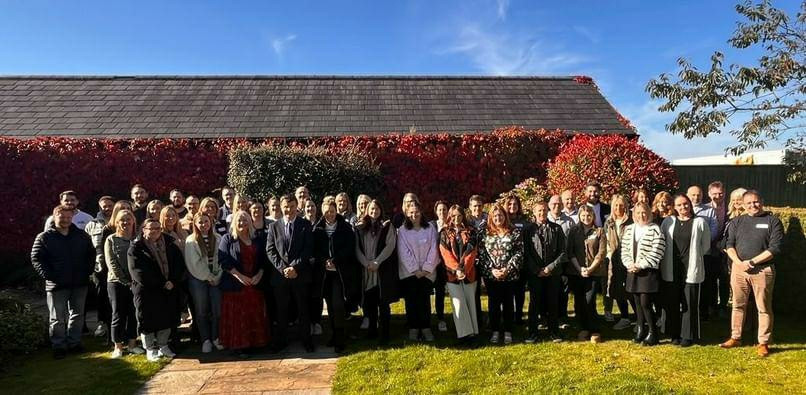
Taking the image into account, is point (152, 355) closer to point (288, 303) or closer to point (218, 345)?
point (218, 345)

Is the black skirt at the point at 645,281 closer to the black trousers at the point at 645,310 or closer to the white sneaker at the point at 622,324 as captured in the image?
the black trousers at the point at 645,310

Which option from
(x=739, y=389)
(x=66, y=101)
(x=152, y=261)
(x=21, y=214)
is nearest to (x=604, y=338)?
(x=739, y=389)

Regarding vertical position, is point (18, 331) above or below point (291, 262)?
below

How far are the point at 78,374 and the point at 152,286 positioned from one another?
110cm

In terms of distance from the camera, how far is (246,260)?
5.52 m

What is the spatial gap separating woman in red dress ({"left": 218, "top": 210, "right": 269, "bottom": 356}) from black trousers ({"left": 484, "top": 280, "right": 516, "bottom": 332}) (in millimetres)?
2702

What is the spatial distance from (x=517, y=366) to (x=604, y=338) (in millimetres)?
1574

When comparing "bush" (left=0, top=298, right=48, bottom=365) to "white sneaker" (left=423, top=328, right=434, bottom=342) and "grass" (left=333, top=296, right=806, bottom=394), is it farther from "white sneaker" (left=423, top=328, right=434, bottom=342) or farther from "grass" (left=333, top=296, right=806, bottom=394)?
"white sneaker" (left=423, top=328, right=434, bottom=342)

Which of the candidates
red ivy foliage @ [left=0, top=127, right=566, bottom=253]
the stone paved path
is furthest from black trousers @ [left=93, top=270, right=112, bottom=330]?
red ivy foliage @ [left=0, top=127, right=566, bottom=253]

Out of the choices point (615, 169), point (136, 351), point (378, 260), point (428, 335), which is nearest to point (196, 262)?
point (136, 351)

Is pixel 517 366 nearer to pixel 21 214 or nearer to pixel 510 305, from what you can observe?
pixel 510 305

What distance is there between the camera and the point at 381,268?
5.73 m

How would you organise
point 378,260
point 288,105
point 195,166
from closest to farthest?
1. point 378,260
2. point 195,166
3. point 288,105

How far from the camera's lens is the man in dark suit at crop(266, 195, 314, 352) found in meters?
5.43
